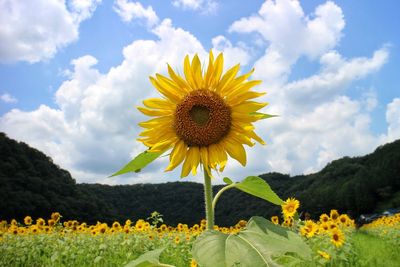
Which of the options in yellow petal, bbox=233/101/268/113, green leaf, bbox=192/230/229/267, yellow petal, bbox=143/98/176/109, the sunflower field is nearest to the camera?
green leaf, bbox=192/230/229/267

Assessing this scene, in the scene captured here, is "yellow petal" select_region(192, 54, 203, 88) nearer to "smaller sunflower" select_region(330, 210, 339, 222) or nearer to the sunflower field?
the sunflower field

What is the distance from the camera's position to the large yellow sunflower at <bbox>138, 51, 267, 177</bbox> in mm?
2098

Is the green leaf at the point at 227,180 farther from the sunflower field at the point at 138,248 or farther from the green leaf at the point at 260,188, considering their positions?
the sunflower field at the point at 138,248

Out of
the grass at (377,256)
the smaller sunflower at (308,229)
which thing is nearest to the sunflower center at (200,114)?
the smaller sunflower at (308,229)

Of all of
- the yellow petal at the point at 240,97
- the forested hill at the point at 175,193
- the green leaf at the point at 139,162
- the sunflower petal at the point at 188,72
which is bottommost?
the green leaf at the point at 139,162

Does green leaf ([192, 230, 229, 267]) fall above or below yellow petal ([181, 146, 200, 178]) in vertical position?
below

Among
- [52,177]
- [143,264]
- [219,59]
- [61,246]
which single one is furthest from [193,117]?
[52,177]

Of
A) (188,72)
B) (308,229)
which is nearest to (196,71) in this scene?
(188,72)

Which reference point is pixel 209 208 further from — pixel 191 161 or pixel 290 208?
pixel 290 208

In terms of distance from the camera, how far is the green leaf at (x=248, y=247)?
56.5 inches

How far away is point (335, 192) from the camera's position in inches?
2329

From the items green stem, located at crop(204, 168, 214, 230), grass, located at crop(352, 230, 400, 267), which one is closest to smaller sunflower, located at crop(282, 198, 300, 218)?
grass, located at crop(352, 230, 400, 267)

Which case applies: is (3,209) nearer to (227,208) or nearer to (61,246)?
(227,208)

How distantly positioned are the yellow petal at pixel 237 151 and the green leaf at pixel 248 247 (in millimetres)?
519
